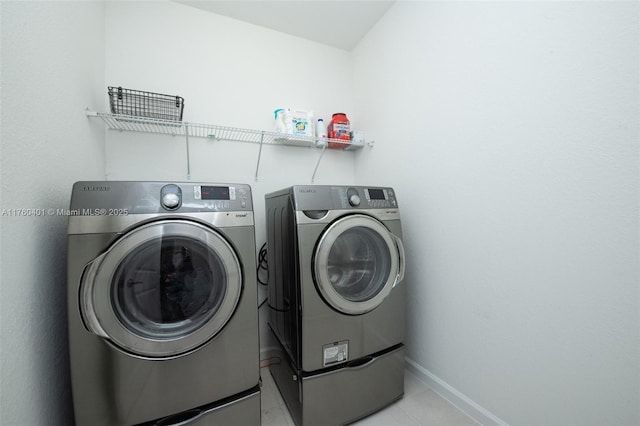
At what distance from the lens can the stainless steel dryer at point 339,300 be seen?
3.58 feet

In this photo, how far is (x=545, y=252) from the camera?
3.09ft

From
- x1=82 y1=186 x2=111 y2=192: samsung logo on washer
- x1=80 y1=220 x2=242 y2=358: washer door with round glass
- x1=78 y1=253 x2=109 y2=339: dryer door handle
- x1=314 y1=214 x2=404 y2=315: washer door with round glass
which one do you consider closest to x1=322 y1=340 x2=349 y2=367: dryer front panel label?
x1=314 y1=214 x2=404 y2=315: washer door with round glass

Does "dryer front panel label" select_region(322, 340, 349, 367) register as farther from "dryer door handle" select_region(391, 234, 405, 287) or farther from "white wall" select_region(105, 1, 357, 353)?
"white wall" select_region(105, 1, 357, 353)

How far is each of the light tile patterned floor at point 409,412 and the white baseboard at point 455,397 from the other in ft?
0.08

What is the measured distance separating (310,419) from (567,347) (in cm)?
110

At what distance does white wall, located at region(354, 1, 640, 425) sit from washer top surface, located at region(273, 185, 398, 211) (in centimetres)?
35

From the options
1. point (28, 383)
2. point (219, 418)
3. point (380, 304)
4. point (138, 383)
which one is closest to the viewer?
point (28, 383)

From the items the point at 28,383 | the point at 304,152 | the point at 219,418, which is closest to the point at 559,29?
the point at 304,152

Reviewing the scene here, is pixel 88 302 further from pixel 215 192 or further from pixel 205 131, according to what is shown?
pixel 205 131

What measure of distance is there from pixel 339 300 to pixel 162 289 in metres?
0.74

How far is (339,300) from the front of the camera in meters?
1.11

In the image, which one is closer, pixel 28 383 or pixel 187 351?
pixel 28 383

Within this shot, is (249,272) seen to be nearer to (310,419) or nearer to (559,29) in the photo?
(310,419)

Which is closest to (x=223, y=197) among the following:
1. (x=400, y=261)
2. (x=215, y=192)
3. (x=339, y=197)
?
(x=215, y=192)
